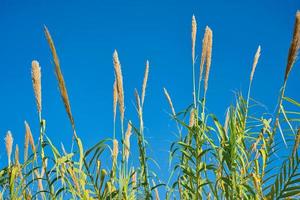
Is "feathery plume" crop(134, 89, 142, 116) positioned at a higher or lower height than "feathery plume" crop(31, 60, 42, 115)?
higher

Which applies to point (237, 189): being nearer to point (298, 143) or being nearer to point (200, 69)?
point (298, 143)

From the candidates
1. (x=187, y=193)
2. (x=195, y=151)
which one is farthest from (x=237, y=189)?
(x=187, y=193)

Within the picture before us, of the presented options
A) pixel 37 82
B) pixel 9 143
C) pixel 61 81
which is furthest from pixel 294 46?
pixel 9 143

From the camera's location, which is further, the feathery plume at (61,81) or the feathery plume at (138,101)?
the feathery plume at (138,101)

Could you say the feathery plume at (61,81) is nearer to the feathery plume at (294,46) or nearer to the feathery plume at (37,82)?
the feathery plume at (37,82)

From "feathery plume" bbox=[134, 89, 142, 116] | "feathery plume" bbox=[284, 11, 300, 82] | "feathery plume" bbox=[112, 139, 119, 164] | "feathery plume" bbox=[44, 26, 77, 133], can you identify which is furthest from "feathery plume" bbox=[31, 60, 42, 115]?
"feathery plume" bbox=[284, 11, 300, 82]

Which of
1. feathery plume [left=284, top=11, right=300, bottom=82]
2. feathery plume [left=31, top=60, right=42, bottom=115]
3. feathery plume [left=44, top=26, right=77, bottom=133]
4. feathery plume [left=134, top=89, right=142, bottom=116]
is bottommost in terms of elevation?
feathery plume [left=44, top=26, right=77, bottom=133]

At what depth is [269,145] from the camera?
9.28ft

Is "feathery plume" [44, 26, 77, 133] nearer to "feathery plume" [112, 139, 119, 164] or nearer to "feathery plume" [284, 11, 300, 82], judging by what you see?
"feathery plume" [112, 139, 119, 164]

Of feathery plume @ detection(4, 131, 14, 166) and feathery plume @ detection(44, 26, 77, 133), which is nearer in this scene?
feathery plume @ detection(44, 26, 77, 133)

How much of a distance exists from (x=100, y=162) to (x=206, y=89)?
2.64ft

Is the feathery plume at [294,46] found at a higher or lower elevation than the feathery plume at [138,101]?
lower

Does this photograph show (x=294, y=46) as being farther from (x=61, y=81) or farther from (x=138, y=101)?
(x=61, y=81)

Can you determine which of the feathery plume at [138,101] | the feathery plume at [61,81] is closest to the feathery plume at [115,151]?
the feathery plume at [138,101]
